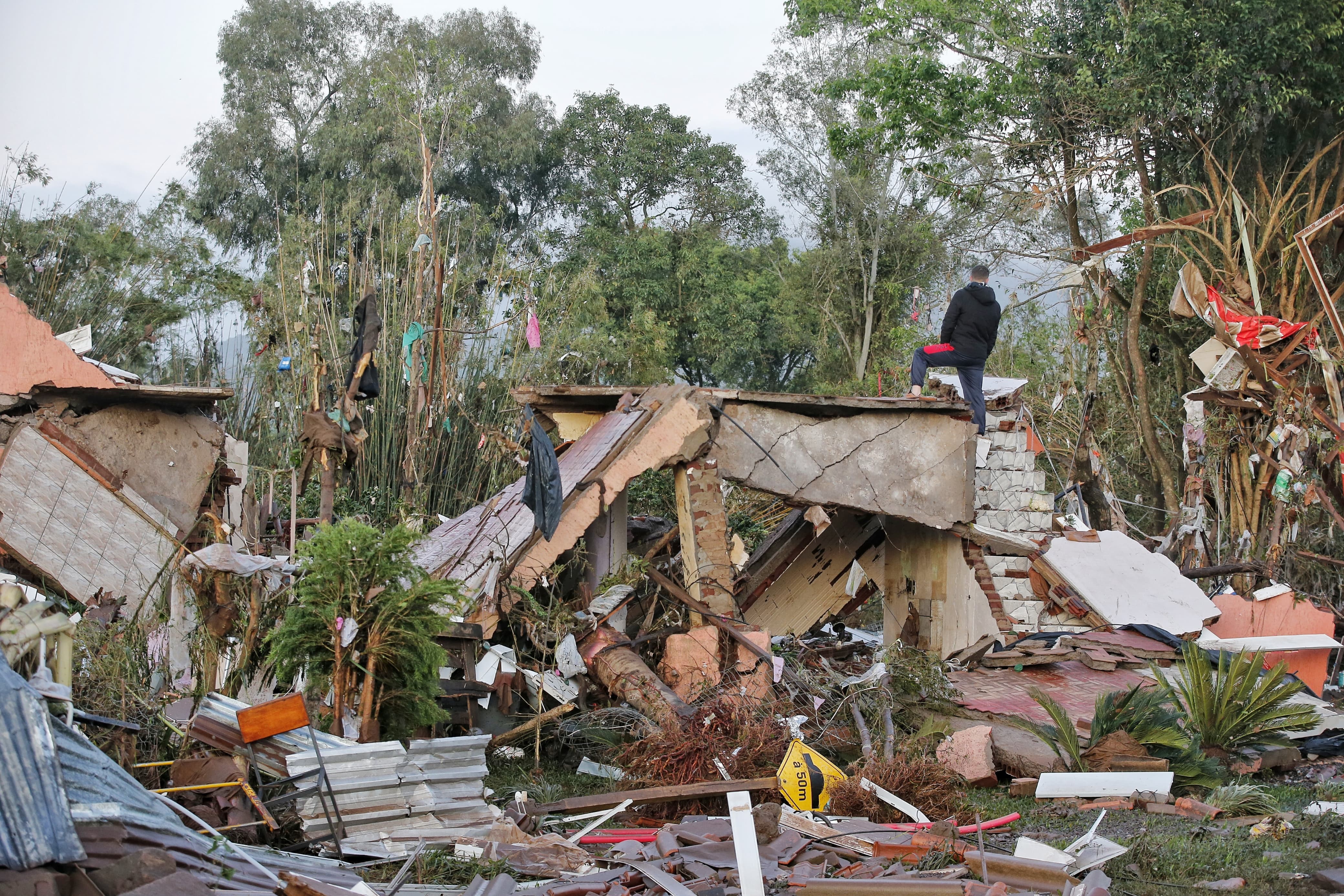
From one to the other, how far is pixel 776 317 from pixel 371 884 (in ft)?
81.4

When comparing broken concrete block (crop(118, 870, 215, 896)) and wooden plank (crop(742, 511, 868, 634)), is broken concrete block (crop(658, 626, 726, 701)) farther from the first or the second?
broken concrete block (crop(118, 870, 215, 896))

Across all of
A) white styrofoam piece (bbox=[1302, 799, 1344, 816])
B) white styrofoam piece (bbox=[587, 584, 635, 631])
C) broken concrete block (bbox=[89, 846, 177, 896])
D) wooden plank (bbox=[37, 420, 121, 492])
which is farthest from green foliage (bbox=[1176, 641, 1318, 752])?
wooden plank (bbox=[37, 420, 121, 492])

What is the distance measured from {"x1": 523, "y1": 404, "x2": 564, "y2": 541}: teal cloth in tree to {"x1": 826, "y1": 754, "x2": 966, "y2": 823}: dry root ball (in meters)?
2.56

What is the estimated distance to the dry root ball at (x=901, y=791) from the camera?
236 inches

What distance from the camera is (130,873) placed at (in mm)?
3809

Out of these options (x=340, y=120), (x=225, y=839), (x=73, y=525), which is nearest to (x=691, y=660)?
(x=225, y=839)

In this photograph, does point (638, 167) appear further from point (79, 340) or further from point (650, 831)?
point (650, 831)

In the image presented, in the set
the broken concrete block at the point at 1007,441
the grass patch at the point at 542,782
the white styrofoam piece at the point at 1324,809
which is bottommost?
the grass patch at the point at 542,782

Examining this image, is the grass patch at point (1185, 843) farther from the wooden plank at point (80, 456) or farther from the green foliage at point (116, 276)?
the green foliage at point (116, 276)

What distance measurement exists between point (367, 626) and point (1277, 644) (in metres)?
7.14

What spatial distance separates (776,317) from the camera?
28656 millimetres

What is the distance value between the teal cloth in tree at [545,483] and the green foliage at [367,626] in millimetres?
1462

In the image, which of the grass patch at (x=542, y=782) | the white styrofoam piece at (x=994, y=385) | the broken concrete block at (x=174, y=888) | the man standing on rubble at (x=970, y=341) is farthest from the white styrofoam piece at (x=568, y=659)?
Answer: the white styrofoam piece at (x=994, y=385)

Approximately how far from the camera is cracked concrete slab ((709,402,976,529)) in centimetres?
848
